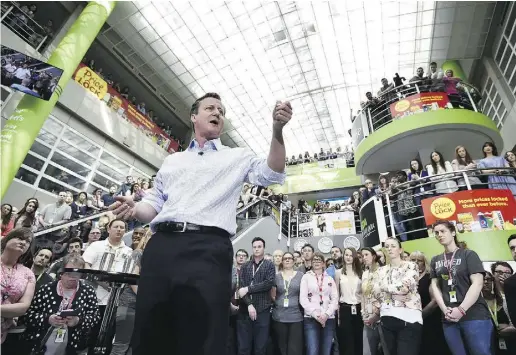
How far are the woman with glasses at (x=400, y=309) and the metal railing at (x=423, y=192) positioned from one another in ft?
8.96

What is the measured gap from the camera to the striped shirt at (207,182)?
1.21 metres

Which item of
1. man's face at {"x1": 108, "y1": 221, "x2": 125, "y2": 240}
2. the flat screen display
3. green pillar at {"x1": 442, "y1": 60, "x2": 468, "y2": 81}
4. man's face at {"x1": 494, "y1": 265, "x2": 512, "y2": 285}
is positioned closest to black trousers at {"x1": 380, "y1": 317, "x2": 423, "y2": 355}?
man's face at {"x1": 494, "y1": 265, "x2": 512, "y2": 285}

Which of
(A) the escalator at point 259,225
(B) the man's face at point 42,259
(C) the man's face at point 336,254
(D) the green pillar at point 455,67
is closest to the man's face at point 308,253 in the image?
(C) the man's face at point 336,254

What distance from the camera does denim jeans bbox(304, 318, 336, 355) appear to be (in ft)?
11.7

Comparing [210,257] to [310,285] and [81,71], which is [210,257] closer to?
[310,285]

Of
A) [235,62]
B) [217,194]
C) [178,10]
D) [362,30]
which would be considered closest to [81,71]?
[178,10]

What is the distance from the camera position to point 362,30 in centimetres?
1280

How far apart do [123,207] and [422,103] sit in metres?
10.2

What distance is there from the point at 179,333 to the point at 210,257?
261 mm

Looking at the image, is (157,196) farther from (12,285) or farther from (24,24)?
(24,24)

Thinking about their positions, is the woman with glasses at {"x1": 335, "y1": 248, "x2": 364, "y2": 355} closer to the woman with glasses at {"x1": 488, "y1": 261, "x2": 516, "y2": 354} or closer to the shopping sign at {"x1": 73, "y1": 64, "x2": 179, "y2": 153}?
the woman with glasses at {"x1": 488, "y1": 261, "x2": 516, "y2": 354}

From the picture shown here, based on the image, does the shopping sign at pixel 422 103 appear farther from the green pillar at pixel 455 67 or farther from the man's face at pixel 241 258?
the man's face at pixel 241 258

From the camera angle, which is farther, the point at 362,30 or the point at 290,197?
the point at 290,197

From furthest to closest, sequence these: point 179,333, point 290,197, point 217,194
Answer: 1. point 290,197
2. point 217,194
3. point 179,333
